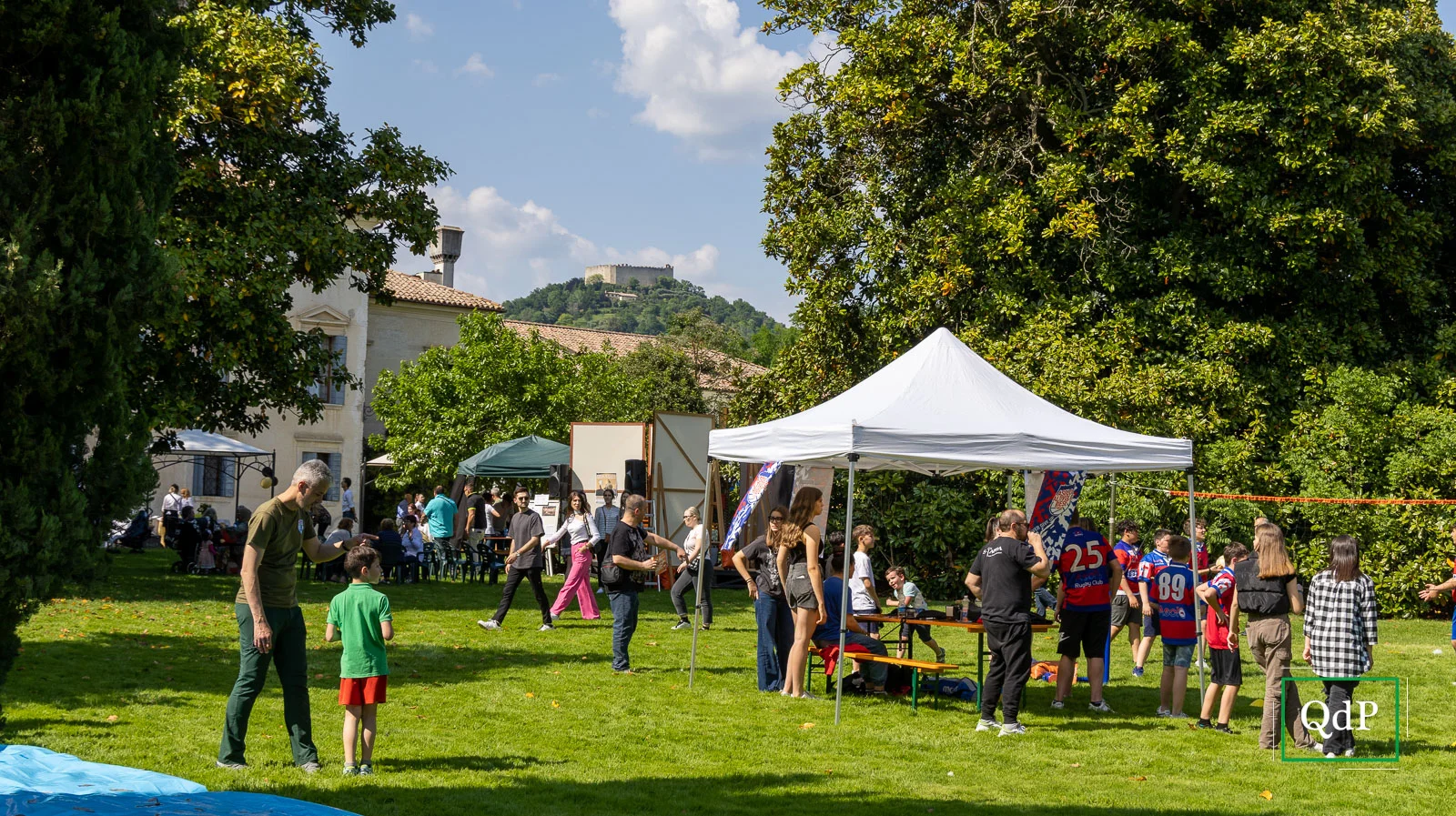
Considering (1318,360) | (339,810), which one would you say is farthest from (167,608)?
(1318,360)

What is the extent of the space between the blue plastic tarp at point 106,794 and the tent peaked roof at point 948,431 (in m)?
5.30

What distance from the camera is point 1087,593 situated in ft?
35.8

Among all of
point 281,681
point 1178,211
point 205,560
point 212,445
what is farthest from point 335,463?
point 281,681

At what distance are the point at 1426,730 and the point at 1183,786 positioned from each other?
3.64 m

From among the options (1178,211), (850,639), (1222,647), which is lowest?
(850,639)

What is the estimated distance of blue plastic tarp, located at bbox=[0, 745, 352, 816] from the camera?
637 cm

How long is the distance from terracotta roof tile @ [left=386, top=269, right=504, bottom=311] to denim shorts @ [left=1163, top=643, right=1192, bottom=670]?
1704 inches

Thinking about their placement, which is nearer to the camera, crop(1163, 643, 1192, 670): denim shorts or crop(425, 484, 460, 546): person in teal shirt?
crop(1163, 643, 1192, 670): denim shorts

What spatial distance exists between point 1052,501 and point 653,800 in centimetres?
602

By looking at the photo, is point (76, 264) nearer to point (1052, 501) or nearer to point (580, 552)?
point (1052, 501)

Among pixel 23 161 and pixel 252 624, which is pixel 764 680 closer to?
pixel 252 624

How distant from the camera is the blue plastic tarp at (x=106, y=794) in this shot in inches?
251

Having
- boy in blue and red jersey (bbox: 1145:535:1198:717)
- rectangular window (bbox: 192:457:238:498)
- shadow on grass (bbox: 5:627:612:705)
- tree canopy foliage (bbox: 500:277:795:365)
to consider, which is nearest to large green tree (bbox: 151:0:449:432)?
shadow on grass (bbox: 5:627:612:705)

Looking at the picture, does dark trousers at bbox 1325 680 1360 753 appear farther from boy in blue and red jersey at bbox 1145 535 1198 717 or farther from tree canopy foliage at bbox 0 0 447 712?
tree canopy foliage at bbox 0 0 447 712
